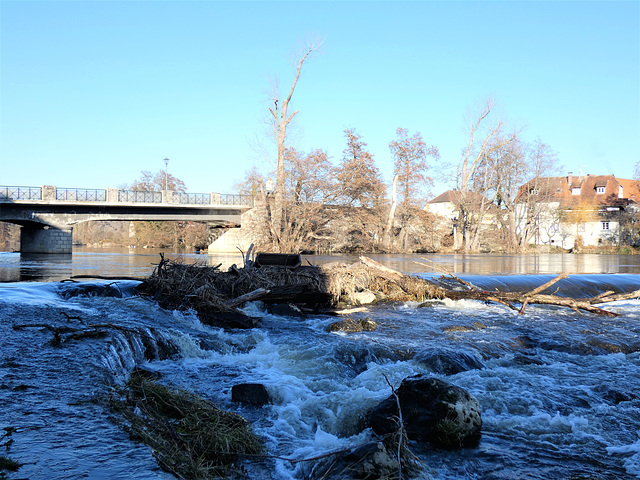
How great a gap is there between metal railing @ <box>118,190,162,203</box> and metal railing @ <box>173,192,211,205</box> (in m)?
1.58

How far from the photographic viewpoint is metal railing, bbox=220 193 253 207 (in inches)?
1746

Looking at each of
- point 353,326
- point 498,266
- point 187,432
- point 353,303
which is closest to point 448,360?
point 353,326

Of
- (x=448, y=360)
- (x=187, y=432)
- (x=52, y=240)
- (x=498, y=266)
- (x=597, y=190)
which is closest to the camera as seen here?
(x=187, y=432)

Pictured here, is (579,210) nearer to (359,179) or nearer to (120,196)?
(359,179)

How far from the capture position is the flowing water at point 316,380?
3.32m

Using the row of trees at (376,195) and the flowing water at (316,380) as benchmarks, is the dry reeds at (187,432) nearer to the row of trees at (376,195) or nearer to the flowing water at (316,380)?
the flowing water at (316,380)

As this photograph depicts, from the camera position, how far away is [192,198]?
4319 cm

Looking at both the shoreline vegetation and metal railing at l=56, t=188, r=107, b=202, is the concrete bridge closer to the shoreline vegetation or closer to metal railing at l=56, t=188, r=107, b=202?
metal railing at l=56, t=188, r=107, b=202

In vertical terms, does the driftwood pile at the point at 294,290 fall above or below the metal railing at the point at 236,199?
below

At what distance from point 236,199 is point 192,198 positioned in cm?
407

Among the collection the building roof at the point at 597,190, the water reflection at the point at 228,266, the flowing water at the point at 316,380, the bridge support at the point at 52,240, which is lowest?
the flowing water at the point at 316,380

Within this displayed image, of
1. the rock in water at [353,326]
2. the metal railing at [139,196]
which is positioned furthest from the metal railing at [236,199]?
the rock in water at [353,326]

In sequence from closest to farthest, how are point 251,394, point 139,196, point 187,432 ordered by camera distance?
1. point 187,432
2. point 251,394
3. point 139,196

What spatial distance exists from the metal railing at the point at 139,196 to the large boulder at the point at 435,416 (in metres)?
40.1
